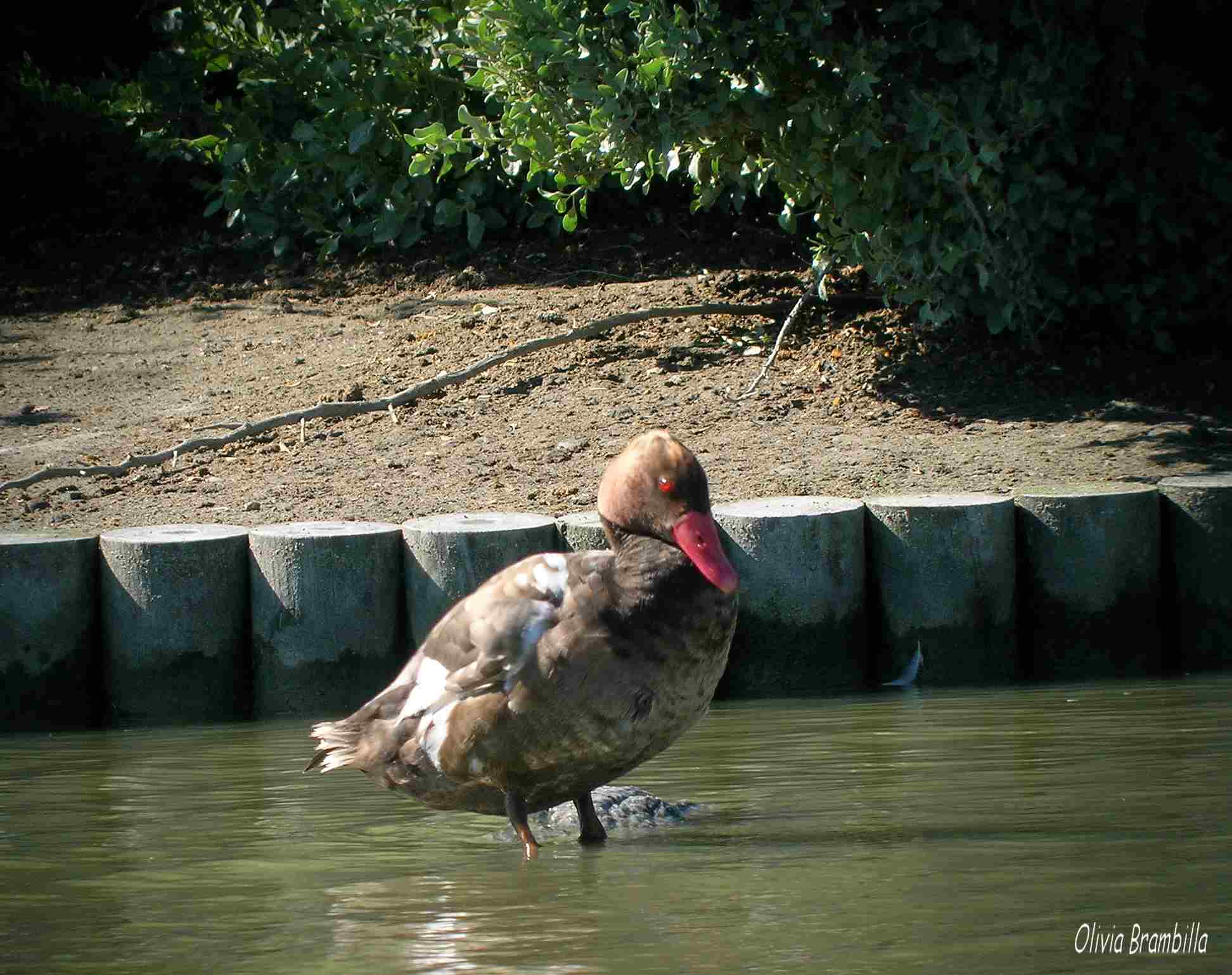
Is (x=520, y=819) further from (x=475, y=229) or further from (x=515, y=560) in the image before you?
(x=475, y=229)

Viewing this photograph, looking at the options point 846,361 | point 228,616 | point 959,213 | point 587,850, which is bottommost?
point 587,850

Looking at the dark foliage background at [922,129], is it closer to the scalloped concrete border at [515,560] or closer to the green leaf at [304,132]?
the green leaf at [304,132]

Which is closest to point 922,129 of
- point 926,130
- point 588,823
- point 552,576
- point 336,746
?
point 926,130

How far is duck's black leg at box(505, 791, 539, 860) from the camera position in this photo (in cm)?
427

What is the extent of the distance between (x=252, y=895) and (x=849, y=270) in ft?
19.8

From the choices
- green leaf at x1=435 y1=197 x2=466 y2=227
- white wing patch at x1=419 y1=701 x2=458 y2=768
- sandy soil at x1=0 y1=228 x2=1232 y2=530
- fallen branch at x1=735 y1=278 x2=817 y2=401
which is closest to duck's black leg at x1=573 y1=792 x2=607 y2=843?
white wing patch at x1=419 y1=701 x2=458 y2=768

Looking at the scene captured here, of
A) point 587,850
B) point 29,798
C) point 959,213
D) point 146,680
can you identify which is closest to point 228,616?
point 146,680

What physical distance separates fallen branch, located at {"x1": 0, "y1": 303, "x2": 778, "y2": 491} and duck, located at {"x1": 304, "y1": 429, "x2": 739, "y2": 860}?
3.24m

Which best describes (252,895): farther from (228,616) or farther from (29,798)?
(228,616)

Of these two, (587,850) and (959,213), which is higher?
(959,213)

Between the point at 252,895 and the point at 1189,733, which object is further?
the point at 1189,733

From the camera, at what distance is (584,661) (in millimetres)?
4090

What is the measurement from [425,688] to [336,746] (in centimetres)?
32

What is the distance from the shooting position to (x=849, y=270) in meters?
9.26
